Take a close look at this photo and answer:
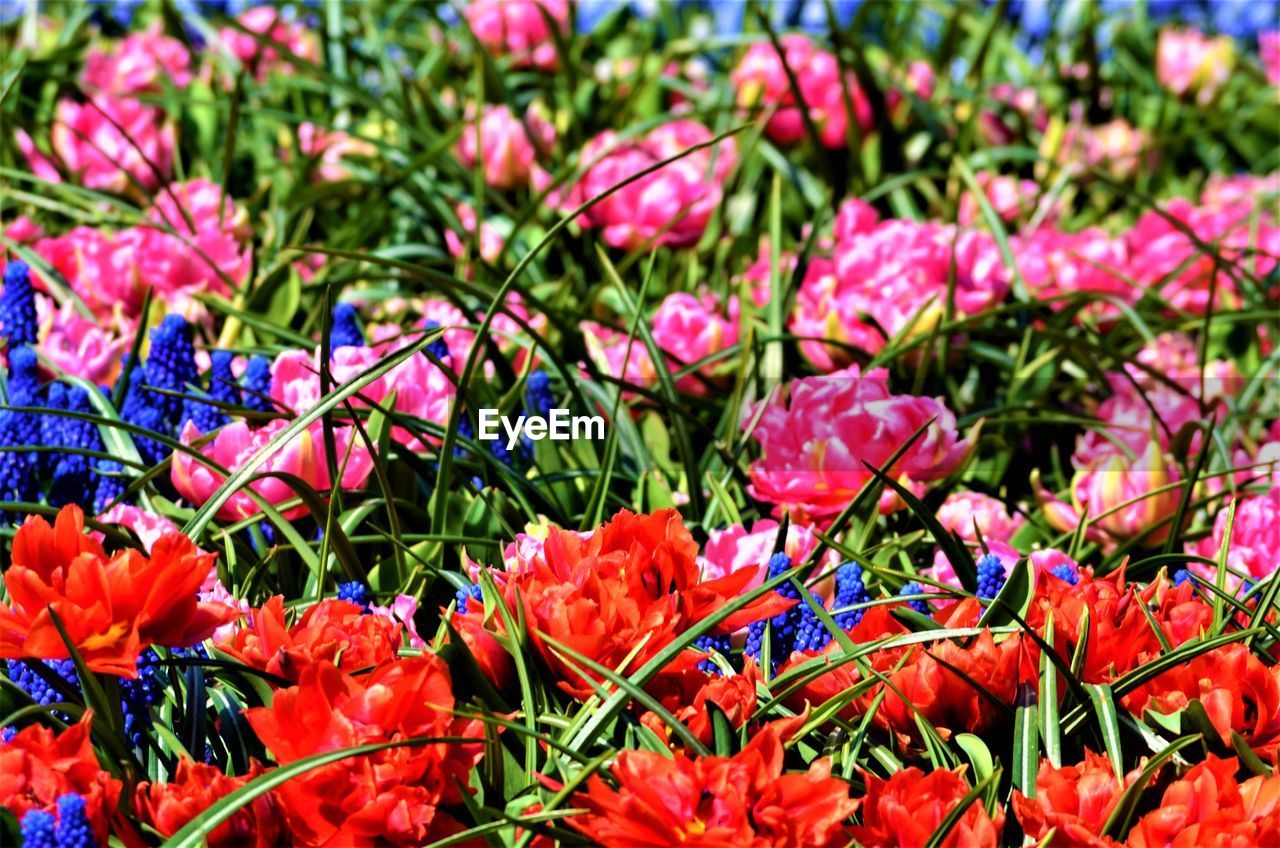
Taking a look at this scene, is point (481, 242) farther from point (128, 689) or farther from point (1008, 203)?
point (128, 689)

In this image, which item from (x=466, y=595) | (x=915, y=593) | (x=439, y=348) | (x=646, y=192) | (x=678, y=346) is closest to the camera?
(x=466, y=595)

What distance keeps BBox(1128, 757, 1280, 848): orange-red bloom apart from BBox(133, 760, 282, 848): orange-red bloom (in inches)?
18.7

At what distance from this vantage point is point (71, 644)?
2.68 feet

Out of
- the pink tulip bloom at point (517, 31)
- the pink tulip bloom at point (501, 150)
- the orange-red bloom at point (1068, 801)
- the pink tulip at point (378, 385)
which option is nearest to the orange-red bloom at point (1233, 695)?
the orange-red bloom at point (1068, 801)

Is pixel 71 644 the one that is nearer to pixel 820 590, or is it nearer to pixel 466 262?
pixel 820 590

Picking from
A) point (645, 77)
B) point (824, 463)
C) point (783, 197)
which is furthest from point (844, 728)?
point (645, 77)

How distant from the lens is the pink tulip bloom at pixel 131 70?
248 cm

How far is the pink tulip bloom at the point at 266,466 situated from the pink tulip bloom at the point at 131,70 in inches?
53.3

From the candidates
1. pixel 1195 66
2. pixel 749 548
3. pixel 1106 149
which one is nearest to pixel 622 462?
pixel 749 548

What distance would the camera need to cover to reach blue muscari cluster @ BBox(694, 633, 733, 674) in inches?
41.9

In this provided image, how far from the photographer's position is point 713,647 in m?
1.09

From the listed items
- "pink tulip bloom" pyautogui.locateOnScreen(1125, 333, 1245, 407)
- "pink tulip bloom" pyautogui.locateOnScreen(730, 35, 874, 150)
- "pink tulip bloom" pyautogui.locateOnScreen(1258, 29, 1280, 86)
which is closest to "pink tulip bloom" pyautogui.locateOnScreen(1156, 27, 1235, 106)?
"pink tulip bloom" pyautogui.locateOnScreen(1258, 29, 1280, 86)

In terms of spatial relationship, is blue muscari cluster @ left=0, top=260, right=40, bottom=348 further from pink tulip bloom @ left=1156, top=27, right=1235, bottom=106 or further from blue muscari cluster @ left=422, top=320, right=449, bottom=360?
pink tulip bloom @ left=1156, top=27, right=1235, bottom=106

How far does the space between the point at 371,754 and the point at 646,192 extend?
1.28m
